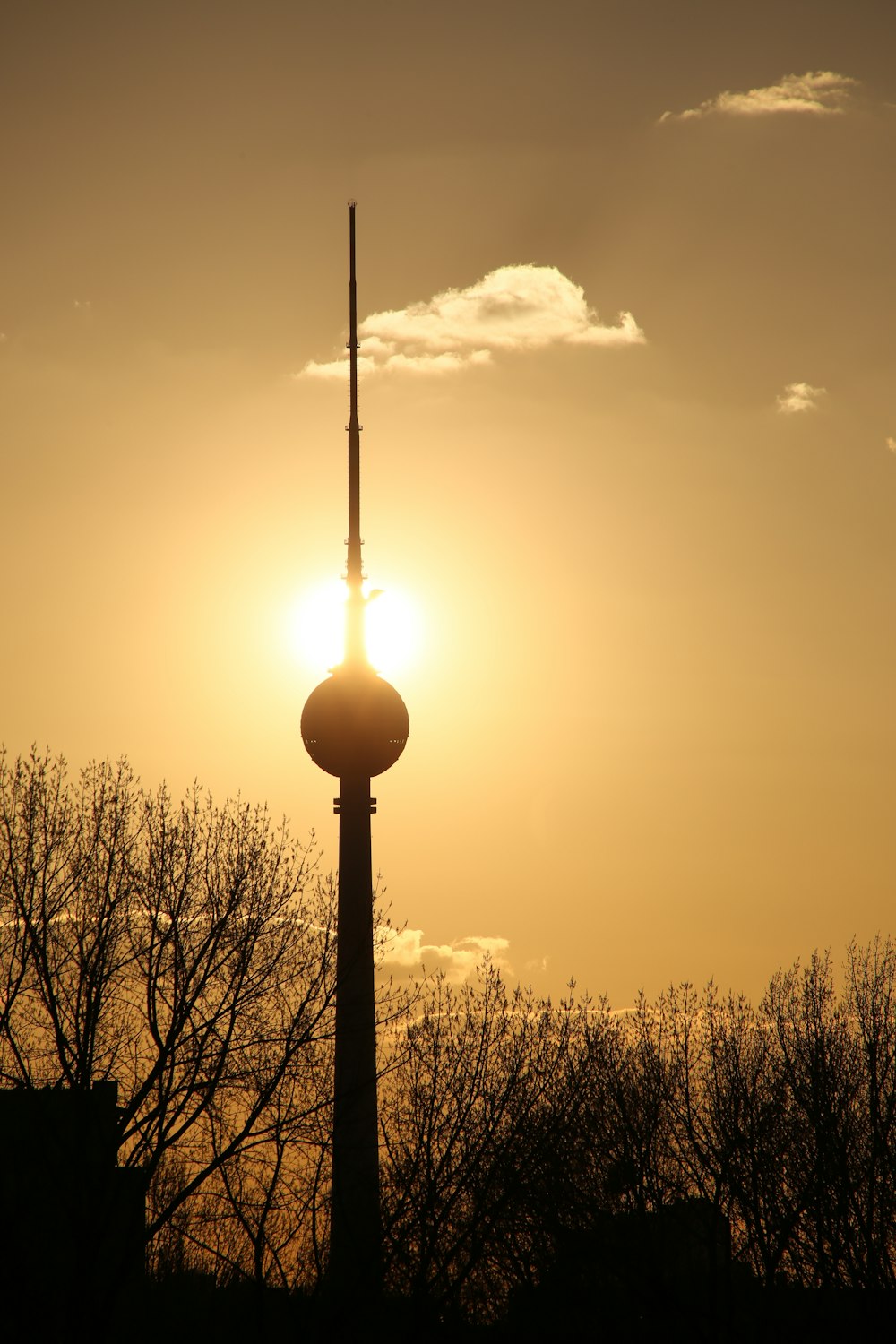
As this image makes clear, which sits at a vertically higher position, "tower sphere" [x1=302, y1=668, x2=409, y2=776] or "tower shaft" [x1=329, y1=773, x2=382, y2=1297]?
"tower sphere" [x1=302, y1=668, x2=409, y2=776]

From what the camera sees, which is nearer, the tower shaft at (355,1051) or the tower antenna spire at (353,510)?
the tower shaft at (355,1051)

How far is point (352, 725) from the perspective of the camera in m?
47.6

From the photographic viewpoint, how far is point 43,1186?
23.0 meters

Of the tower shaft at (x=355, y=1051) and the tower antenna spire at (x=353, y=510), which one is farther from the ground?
the tower antenna spire at (x=353, y=510)

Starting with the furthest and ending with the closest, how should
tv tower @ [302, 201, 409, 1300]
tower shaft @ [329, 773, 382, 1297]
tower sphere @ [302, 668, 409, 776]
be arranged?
tower sphere @ [302, 668, 409, 776]
tv tower @ [302, 201, 409, 1300]
tower shaft @ [329, 773, 382, 1297]

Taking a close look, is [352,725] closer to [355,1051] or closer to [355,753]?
[355,753]

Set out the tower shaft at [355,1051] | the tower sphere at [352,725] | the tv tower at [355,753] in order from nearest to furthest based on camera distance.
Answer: the tower shaft at [355,1051], the tv tower at [355,753], the tower sphere at [352,725]

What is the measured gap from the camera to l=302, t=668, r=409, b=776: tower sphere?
1874 inches

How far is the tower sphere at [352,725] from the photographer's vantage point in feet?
156

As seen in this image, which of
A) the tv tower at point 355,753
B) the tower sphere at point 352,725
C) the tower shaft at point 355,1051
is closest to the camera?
the tower shaft at point 355,1051

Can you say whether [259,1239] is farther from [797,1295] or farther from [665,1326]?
[797,1295]

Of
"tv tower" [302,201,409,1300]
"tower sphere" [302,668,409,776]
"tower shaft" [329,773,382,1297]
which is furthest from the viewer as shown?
"tower sphere" [302,668,409,776]

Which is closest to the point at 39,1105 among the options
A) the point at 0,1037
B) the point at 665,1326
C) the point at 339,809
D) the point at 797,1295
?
the point at 0,1037

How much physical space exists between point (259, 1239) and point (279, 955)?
4744 mm
